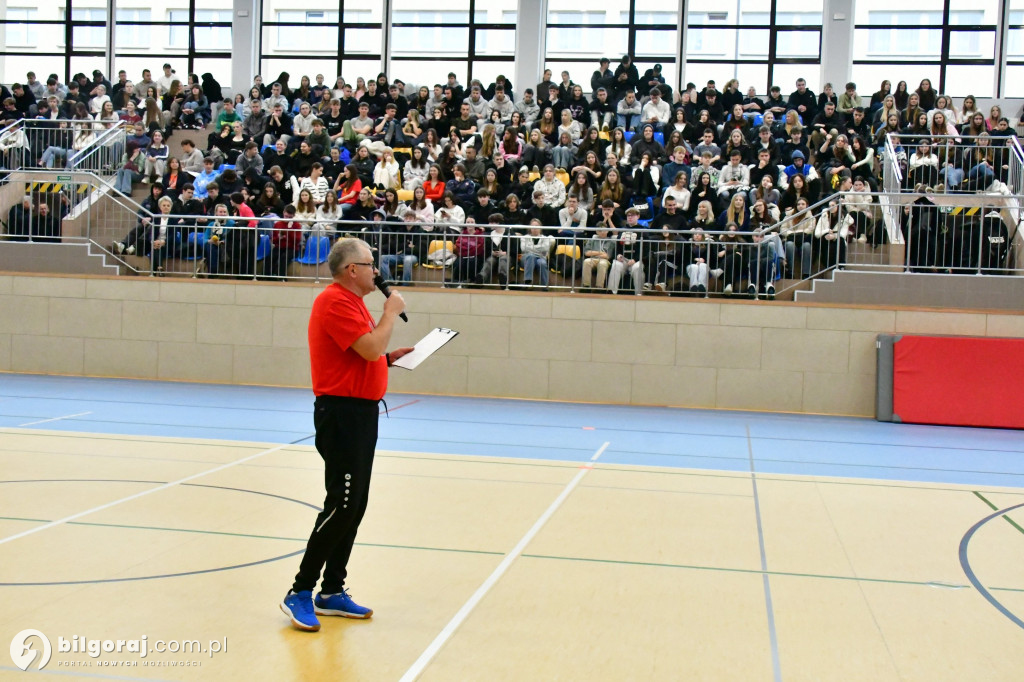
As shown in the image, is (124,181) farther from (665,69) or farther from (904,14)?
(904,14)

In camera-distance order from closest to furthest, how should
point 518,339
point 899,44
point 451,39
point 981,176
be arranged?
point 518,339
point 981,176
point 899,44
point 451,39

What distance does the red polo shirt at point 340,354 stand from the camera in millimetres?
4855

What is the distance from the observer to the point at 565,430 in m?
12.4

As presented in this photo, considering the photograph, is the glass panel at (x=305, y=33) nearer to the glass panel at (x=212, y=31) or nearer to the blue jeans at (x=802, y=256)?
the glass panel at (x=212, y=31)

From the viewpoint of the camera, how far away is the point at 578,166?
717 inches

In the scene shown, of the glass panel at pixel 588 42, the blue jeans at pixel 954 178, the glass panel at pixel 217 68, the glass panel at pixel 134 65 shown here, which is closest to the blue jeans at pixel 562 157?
the glass panel at pixel 588 42

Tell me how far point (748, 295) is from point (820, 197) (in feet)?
8.27

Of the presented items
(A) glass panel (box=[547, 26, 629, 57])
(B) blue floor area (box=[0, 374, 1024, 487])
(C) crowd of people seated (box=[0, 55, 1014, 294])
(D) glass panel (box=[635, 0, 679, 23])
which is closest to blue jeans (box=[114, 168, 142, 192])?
(C) crowd of people seated (box=[0, 55, 1014, 294])

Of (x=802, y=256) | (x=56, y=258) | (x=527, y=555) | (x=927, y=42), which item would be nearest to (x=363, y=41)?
(x=56, y=258)

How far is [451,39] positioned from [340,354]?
22.3m

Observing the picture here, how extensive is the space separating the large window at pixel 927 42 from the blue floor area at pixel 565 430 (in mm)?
12524

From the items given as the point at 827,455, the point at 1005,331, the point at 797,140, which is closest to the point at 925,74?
the point at 797,140

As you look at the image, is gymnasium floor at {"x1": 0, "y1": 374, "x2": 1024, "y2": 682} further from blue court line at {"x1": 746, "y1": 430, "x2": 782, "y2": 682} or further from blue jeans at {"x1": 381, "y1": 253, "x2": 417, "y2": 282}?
blue jeans at {"x1": 381, "y1": 253, "x2": 417, "y2": 282}

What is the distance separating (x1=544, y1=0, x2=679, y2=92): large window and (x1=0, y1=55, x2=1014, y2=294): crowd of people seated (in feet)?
4.44
